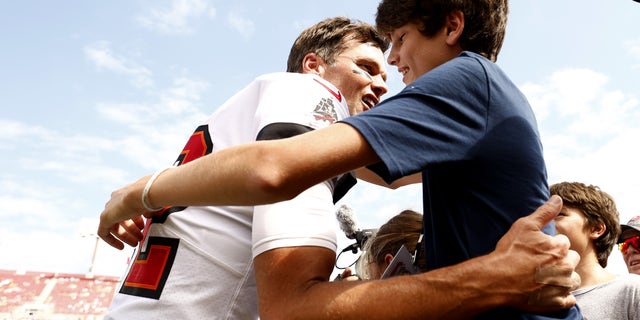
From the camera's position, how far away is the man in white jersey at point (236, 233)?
1.39 m

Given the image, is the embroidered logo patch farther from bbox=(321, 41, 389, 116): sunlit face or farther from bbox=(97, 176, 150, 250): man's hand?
bbox=(321, 41, 389, 116): sunlit face

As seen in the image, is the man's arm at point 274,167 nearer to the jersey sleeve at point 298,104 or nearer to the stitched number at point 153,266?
the jersey sleeve at point 298,104

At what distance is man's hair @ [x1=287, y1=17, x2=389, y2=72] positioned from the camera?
109 inches

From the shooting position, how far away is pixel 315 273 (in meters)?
1.34

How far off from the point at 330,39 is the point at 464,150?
5.22ft

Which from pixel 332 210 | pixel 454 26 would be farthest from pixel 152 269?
pixel 454 26

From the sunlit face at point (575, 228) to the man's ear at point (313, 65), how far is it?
6.79 ft

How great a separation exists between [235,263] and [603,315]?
2.67m

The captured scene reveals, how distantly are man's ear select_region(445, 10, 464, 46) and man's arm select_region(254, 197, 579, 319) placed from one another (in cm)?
80

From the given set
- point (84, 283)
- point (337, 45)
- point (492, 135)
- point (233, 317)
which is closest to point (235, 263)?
point (233, 317)

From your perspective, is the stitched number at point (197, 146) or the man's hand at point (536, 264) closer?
the man's hand at point (536, 264)

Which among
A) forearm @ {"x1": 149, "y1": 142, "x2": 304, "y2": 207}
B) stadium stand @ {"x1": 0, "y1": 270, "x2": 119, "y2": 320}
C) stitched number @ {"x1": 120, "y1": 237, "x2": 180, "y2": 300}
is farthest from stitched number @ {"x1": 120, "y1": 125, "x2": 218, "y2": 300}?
stadium stand @ {"x1": 0, "y1": 270, "x2": 119, "y2": 320}

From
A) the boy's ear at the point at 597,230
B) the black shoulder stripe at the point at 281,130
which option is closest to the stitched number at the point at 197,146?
the black shoulder stripe at the point at 281,130

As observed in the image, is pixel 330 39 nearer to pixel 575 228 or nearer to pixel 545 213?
pixel 545 213
